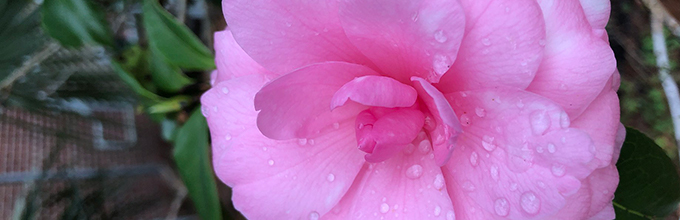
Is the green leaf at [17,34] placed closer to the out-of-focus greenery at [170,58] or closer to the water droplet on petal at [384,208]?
the out-of-focus greenery at [170,58]

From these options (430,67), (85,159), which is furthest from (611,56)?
(85,159)

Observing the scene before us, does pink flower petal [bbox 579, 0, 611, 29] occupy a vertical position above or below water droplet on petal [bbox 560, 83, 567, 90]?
above

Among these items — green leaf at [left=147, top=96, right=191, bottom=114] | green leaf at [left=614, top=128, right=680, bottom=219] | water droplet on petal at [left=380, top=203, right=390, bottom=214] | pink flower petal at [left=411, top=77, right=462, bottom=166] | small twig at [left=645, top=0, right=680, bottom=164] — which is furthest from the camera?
green leaf at [left=147, top=96, right=191, bottom=114]

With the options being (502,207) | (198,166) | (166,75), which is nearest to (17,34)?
(166,75)

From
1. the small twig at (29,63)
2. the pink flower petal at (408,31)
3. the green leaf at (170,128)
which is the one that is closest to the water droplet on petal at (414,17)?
the pink flower petal at (408,31)

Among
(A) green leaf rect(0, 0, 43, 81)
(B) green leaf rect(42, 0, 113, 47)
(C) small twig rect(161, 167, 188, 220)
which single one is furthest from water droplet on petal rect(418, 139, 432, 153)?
(C) small twig rect(161, 167, 188, 220)

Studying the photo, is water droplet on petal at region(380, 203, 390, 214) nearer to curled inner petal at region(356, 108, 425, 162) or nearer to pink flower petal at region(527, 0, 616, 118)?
→ curled inner petal at region(356, 108, 425, 162)
